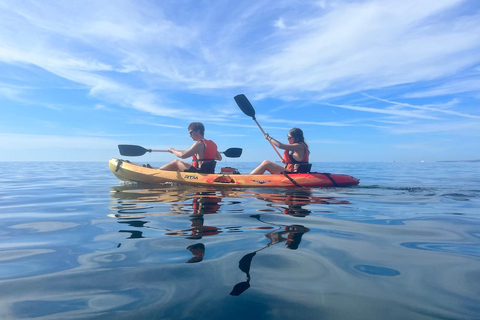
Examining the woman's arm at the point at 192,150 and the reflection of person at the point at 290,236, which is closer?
the reflection of person at the point at 290,236

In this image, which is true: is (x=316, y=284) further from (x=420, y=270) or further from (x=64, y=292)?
(x=64, y=292)

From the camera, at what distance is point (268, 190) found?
8180 mm

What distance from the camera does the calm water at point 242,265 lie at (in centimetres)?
183

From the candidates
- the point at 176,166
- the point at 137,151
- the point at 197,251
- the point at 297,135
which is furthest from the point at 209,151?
the point at 197,251

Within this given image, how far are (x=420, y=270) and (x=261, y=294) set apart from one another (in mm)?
1473

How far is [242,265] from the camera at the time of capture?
2516 mm

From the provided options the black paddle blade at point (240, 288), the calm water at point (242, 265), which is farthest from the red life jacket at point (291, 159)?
the black paddle blade at point (240, 288)

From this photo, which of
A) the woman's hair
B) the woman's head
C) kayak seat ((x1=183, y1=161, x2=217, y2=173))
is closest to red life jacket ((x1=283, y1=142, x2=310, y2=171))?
the woman's head

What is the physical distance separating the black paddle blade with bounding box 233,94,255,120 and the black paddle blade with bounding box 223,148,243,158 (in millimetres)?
1491

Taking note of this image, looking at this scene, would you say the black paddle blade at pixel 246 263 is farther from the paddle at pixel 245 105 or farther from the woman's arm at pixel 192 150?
the paddle at pixel 245 105

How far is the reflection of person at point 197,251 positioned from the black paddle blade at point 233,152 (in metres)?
7.82

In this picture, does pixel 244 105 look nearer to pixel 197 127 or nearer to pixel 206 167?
pixel 197 127

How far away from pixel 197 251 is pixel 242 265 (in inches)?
22.3

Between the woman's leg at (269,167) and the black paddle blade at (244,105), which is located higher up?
the black paddle blade at (244,105)
